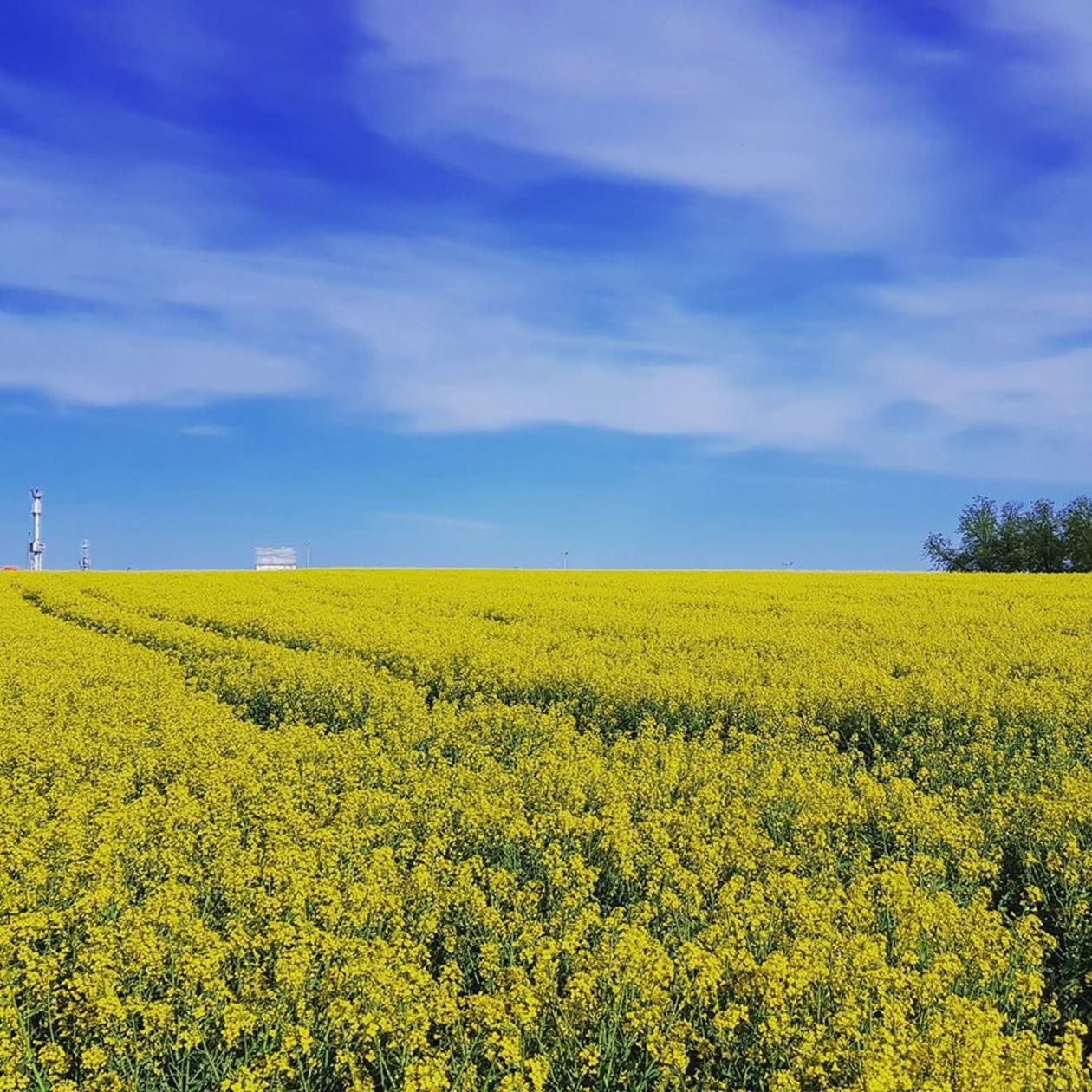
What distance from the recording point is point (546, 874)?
7.59 meters

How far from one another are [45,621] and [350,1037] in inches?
953

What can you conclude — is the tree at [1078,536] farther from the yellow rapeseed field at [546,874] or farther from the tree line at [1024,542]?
the yellow rapeseed field at [546,874]

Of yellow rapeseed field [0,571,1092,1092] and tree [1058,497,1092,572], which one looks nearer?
yellow rapeseed field [0,571,1092,1092]

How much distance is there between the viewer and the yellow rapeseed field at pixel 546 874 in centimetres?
500

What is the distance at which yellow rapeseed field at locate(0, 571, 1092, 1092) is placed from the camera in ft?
16.4

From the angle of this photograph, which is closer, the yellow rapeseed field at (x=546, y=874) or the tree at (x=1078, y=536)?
the yellow rapeseed field at (x=546, y=874)

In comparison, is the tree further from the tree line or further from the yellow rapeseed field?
the yellow rapeseed field

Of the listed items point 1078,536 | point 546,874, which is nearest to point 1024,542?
point 1078,536

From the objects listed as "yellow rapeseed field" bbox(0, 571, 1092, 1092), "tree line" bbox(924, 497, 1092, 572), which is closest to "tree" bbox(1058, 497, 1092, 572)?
"tree line" bbox(924, 497, 1092, 572)

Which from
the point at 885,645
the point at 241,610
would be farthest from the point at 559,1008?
the point at 241,610

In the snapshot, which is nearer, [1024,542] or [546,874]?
[546,874]

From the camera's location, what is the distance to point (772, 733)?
43.3 ft

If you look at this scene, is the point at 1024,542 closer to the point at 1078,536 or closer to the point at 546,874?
the point at 1078,536

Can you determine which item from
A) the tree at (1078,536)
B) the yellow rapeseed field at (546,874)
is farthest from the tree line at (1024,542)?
the yellow rapeseed field at (546,874)
